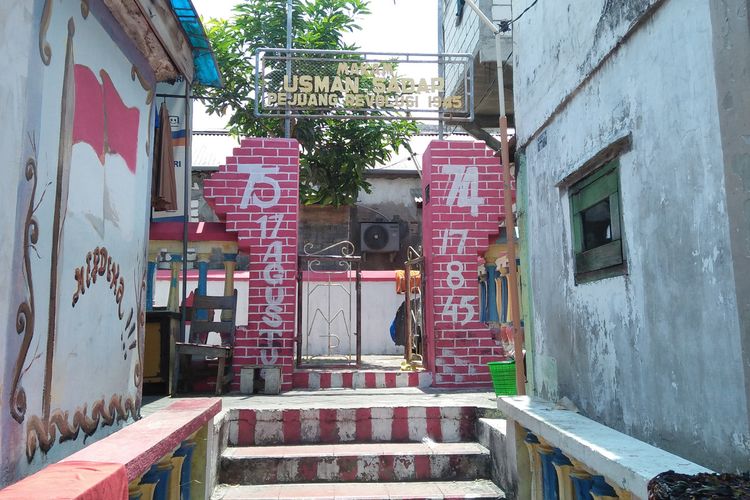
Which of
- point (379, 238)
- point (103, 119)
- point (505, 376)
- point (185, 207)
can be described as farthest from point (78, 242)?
point (379, 238)

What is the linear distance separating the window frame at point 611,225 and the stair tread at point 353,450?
1596mm

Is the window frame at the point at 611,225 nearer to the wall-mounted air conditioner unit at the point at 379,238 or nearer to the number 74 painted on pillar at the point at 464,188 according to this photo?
the number 74 painted on pillar at the point at 464,188

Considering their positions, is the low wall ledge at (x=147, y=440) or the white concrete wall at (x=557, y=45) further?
the white concrete wall at (x=557, y=45)

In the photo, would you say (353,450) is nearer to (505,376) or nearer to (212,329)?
(505,376)

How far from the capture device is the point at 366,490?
13.1 feet

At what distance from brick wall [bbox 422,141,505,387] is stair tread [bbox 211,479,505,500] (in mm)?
2425

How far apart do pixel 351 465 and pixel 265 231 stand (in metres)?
Answer: 3.02

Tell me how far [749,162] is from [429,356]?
4997 millimetres

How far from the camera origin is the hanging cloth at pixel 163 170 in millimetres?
5590

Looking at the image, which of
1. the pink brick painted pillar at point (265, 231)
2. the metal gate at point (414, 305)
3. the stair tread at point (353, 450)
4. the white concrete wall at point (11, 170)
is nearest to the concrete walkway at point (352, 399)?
the stair tread at point (353, 450)

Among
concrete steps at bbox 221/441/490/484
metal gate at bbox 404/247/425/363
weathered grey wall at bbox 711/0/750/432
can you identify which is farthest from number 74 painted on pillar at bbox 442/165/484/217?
weathered grey wall at bbox 711/0/750/432

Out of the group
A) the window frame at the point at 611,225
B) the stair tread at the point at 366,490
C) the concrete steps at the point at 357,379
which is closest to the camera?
the window frame at the point at 611,225

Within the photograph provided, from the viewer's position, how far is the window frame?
315 centimetres

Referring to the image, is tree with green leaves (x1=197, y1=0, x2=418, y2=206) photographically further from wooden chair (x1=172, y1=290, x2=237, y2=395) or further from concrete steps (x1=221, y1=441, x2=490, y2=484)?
concrete steps (x1=221, y1=441, x2=490, y2=484)
